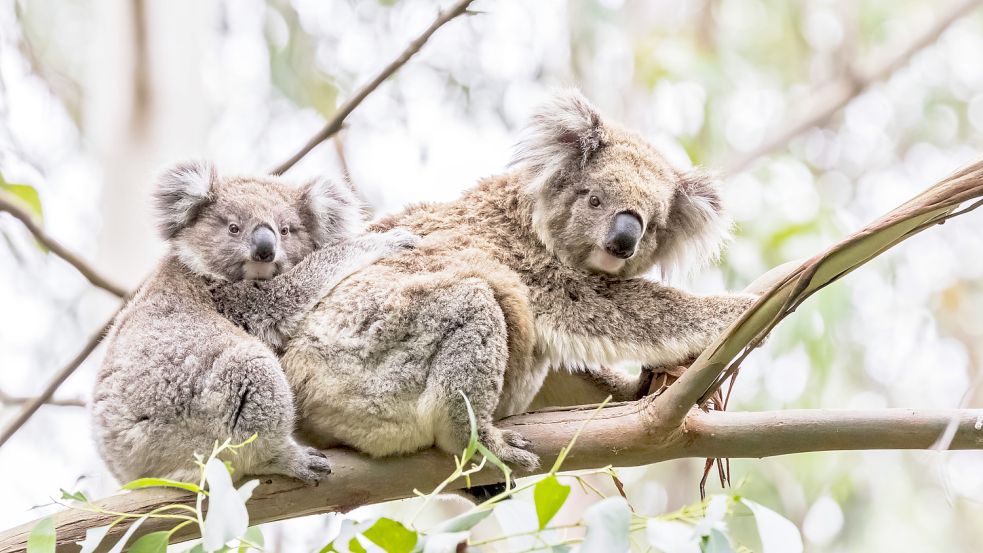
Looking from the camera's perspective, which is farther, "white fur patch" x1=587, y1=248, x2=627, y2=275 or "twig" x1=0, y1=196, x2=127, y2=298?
"twig" x1=0, y1=196, x2=127, y2=298

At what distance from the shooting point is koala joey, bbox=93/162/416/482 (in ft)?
7.97

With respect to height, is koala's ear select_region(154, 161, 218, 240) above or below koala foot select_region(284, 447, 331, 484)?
above

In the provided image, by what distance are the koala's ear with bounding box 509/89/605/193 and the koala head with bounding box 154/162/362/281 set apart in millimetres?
655

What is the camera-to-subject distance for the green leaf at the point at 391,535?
5.79 feet

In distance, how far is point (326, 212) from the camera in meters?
3.23

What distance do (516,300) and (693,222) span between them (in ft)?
3.11

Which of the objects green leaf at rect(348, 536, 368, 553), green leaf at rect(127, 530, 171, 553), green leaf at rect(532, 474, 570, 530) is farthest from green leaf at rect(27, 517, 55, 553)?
green leaf at rect(532, 474, 570, 530)

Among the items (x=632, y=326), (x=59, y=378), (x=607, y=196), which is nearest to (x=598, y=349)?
(x=632, y=326)

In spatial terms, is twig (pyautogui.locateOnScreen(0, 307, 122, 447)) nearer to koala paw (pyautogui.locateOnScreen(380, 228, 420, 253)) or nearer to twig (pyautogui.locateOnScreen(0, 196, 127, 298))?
twig (pyautogui.locateOnScreen(0, 196, 127, 298))

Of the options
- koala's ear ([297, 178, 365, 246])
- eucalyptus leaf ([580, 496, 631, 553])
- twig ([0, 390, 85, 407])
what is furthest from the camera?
twig ([0, 390, 85, 407])

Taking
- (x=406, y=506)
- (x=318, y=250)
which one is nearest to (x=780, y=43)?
(x=406, y=506)

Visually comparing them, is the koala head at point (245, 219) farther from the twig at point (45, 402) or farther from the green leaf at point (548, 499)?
the green leaf at point (548, 499)

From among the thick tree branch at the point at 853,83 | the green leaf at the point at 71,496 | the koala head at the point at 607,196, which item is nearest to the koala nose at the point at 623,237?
the koala head at the point at 607,196

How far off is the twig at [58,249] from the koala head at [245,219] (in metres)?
0.48
